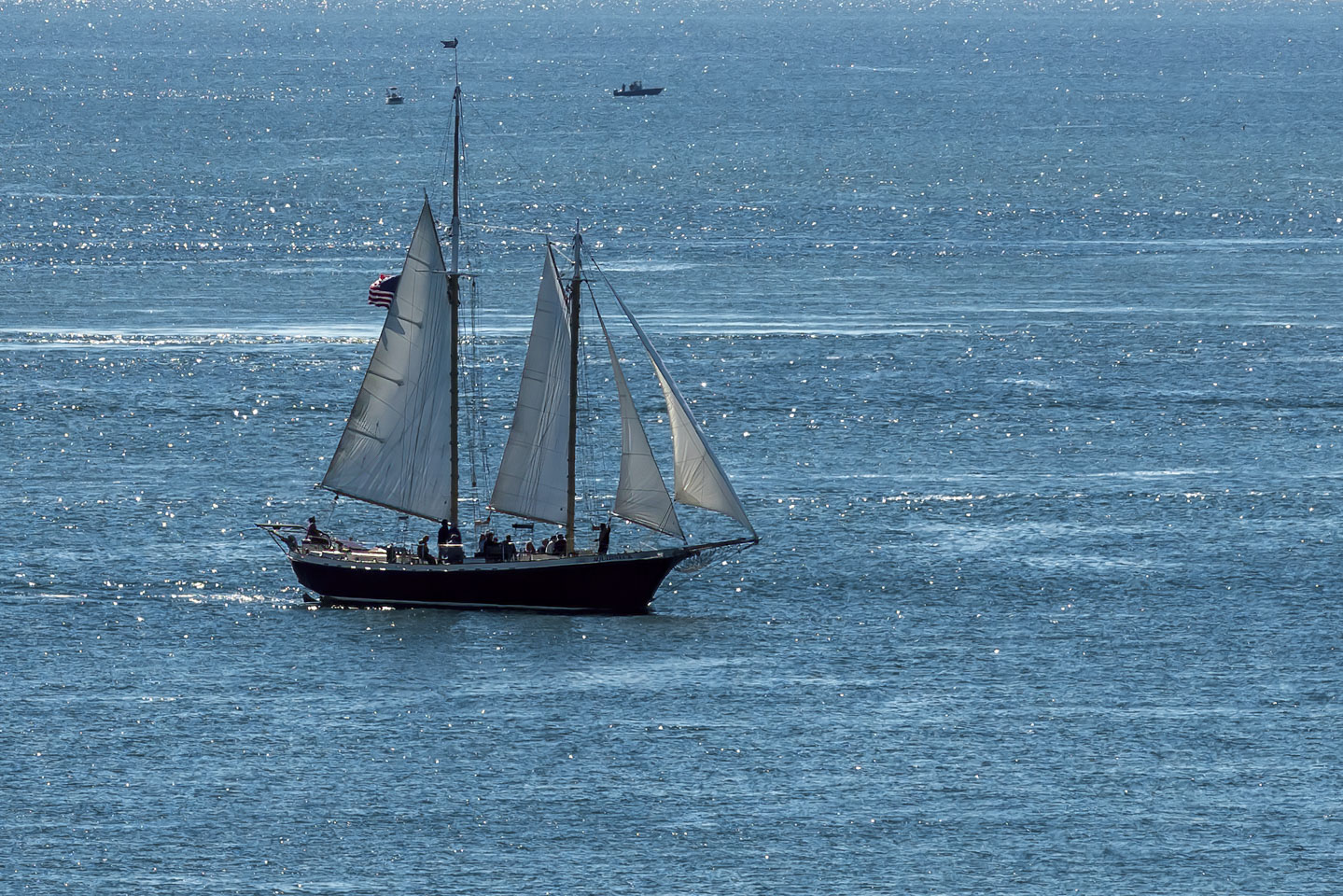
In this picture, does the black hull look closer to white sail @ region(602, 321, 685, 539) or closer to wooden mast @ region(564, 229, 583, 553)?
white sail @ region(602, 321, 685, 539)

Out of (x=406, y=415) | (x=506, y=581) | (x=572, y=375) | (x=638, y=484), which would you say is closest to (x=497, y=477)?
(x=506, y=581)

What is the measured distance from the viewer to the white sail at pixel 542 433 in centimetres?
7781

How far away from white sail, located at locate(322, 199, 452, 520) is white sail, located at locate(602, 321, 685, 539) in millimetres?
7051

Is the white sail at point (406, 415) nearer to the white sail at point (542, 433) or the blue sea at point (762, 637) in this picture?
the white sail at point (542, 433)

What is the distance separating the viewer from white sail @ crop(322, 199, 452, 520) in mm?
80188

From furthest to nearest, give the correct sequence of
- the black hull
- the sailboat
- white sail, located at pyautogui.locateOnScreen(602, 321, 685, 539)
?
the black hull → the sailboat → white sail, located at pyautogui.locateOnScreen(602, 321, 685, 539)

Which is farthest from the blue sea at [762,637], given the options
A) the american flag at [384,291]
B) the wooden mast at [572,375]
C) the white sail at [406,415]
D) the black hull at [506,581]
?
the american flag at [384,291]

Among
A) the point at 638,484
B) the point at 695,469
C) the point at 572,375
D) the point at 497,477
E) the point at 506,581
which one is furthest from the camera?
the point at 497,477

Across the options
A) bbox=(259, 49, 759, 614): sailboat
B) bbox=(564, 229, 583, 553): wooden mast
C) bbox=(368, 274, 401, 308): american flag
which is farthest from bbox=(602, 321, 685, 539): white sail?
bbox=(368, 274, 401, 308): american flag

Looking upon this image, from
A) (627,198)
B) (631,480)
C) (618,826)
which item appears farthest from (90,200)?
(618,826)

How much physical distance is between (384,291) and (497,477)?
896 cm

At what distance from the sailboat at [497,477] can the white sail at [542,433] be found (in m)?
0.04

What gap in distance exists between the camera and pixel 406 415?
266 feet

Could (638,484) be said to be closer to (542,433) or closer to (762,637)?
(542,433)
